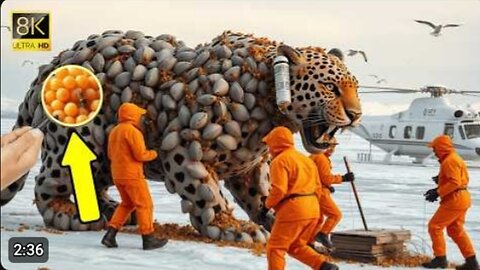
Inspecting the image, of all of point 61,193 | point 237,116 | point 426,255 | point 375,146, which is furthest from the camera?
point 375,146

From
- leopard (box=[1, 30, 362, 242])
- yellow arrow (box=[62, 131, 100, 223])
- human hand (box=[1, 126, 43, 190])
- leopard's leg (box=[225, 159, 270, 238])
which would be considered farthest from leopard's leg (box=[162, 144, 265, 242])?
human hand (box=[1, 126, 43, 190])

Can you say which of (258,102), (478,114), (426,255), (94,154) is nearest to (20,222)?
(94,154)

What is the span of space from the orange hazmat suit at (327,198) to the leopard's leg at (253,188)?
39cm

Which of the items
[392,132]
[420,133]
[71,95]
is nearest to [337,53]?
[71,95]

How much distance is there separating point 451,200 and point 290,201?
0.82 meters

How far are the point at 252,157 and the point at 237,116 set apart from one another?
0.70ft

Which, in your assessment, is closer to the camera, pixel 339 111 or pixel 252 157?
pixel 339 111

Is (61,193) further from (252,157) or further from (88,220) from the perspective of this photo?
(252,157)

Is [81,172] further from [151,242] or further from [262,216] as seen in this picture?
[262,216]

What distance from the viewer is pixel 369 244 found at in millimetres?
2707

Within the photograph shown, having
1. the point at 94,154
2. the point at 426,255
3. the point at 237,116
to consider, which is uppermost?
the point at 237,116

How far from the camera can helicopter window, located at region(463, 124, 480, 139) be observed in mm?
3408

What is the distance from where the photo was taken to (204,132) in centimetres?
301

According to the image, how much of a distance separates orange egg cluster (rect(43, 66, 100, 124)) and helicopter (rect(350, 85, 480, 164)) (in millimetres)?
1132
